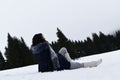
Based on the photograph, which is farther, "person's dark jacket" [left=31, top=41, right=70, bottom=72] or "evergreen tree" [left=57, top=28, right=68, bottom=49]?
"evergreen tree" [left=57, top=28, right=68, bottom=49]

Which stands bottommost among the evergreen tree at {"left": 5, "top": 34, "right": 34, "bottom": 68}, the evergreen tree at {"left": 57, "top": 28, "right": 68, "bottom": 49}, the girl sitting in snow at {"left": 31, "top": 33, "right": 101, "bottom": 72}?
the girl sitting in snow at {"left": 31, "top": 33, "right": 101, "bottom": 72}

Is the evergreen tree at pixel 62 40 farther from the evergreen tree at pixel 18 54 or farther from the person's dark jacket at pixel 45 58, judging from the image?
the person's dark jacket at pixel 45 58

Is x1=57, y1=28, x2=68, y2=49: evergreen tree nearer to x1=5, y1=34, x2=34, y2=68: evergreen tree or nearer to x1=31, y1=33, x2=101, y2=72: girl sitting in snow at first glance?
x1=5, y1=34, x2=34, y2=68: evergreen tree

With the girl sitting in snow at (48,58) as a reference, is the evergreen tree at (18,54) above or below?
above

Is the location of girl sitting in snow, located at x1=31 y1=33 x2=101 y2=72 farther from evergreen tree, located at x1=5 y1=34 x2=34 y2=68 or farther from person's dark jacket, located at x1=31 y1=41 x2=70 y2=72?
evergreen tree, located at x1=5 y1=34 x2=34 y2=68

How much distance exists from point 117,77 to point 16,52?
60.9 m

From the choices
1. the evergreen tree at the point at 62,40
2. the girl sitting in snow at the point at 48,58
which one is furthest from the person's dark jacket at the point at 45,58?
the evergreen tree at the point at 62,40

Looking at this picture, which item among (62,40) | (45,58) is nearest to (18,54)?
(62,40)

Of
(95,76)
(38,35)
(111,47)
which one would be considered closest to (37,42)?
(38,35)

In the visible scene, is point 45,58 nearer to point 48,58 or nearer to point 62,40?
point 48,58

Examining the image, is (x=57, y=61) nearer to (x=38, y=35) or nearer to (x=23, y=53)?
(x=38, y=35)

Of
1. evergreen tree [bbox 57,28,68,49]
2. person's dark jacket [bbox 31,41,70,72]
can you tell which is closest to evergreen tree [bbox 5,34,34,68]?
evergreen tree [bbox 57,28,68,49]

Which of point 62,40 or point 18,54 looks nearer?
point 62,40

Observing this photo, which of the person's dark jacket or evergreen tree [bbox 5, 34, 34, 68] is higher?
evergreen tree [bbox 5, 34, 34, 68]
